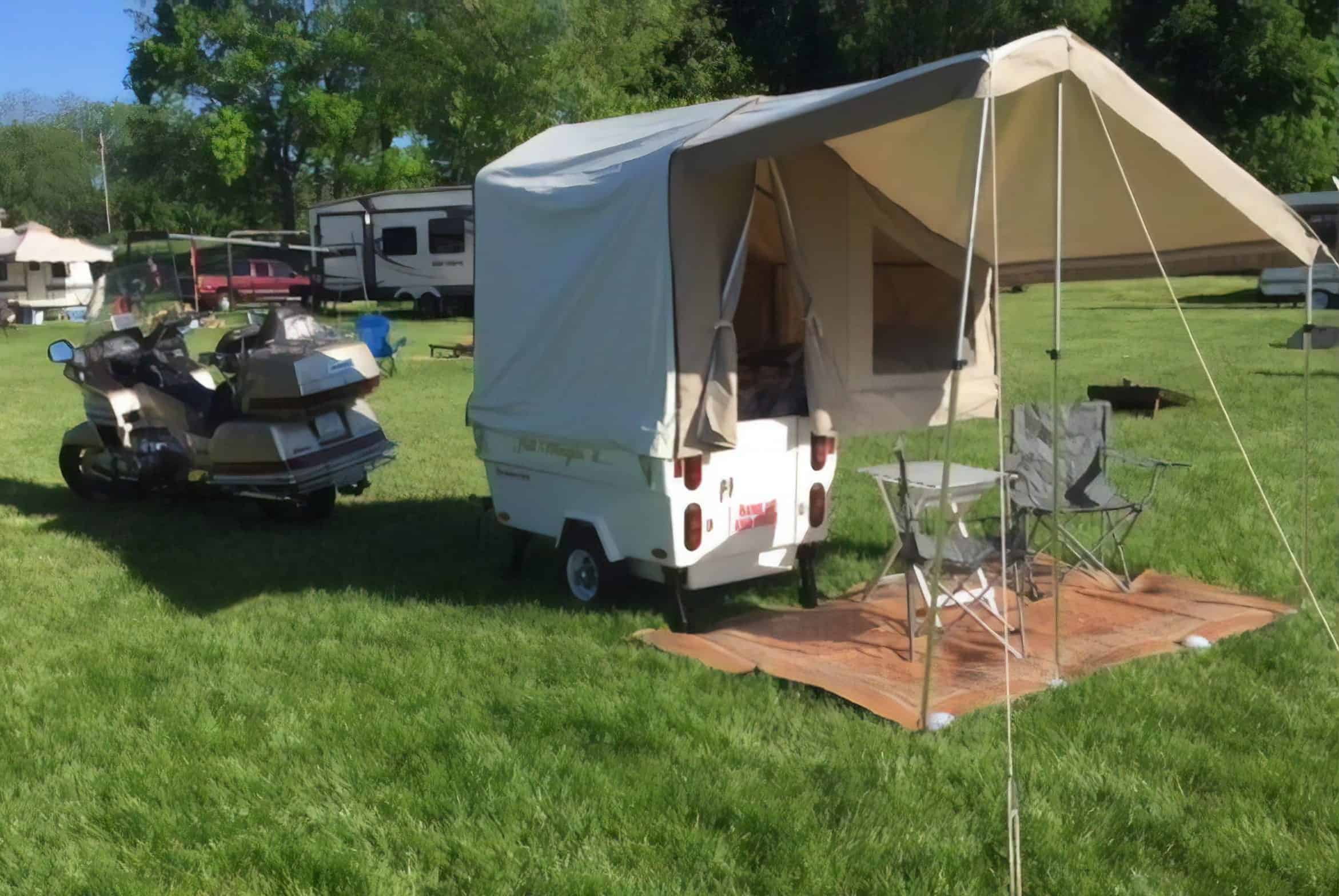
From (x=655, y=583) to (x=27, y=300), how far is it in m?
32.0

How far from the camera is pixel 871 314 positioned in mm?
6145

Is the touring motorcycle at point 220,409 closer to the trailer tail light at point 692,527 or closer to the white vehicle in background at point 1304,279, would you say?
the trailer tail light at point 692,527

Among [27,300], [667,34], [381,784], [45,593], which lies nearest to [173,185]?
[27,300]

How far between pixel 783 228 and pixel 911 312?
138 cm

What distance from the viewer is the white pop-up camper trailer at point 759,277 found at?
5223 millimetres

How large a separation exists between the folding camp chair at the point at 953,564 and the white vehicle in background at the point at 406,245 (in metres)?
22.1

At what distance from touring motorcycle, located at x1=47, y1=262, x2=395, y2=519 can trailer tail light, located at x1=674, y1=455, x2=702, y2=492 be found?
10.1ft

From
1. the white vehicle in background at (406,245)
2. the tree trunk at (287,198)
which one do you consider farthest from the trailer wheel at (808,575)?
the tree trunk at (287,198)

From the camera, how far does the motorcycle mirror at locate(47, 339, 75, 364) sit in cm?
832

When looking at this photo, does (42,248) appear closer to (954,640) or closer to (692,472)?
(692,472)

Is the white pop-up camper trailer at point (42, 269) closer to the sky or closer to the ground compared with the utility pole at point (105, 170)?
closer to the ground

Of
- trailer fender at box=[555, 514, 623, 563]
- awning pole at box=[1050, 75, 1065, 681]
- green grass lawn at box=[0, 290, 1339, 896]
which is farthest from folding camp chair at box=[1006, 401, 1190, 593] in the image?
trailer fender at box=[555, 514, 623, 563]

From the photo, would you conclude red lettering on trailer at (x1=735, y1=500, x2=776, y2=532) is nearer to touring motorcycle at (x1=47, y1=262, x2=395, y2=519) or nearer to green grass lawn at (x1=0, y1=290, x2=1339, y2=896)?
green grass lawn at (x1=0, y1=290, x2=1339, y2=896)

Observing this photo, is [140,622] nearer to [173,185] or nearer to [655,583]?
[655,583]
